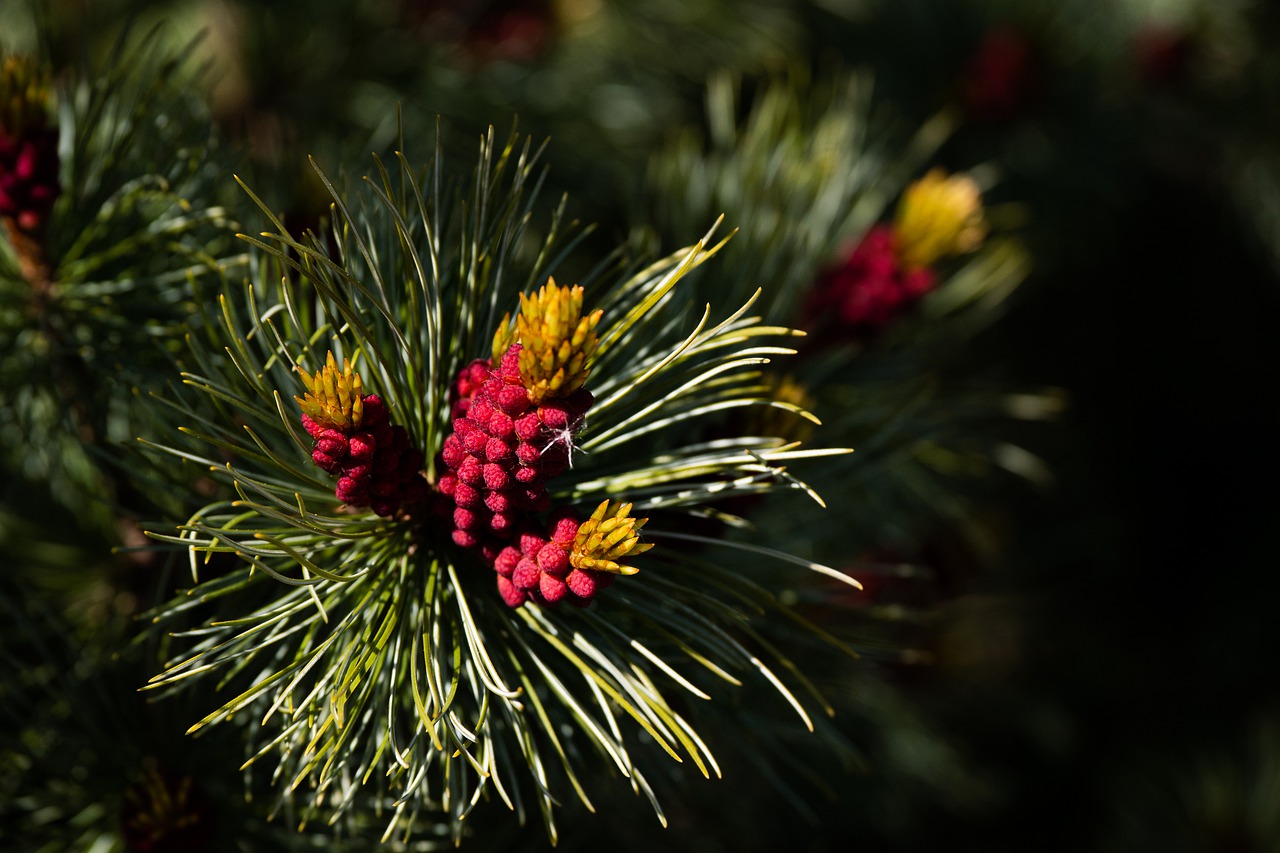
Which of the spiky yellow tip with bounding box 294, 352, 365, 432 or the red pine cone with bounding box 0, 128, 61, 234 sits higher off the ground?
the red pine cone with bounding box 0, 128, 61, 234

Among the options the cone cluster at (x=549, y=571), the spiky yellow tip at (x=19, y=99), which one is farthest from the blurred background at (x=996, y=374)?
the cone cluster at (x=549, y=571)

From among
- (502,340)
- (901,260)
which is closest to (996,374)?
(901,260)

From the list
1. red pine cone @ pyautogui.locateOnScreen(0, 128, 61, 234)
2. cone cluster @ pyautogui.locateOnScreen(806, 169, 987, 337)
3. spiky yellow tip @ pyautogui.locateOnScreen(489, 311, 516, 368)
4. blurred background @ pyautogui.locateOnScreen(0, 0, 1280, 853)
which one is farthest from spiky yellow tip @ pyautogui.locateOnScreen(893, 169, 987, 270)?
red pine cone @ pyautogui.locateOnScreen(0, 128, 61, 234)

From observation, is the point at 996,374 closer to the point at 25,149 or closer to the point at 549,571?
the point at 549,571

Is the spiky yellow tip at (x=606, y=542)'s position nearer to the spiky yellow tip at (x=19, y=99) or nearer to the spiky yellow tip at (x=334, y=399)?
the spiky yellow tip at (x=334, y=399)

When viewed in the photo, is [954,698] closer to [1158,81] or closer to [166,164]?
[1158,81]

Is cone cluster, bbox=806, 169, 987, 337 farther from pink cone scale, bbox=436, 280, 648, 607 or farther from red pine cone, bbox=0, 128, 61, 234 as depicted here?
red pine cone, bbox=0, 128, 61, 234
